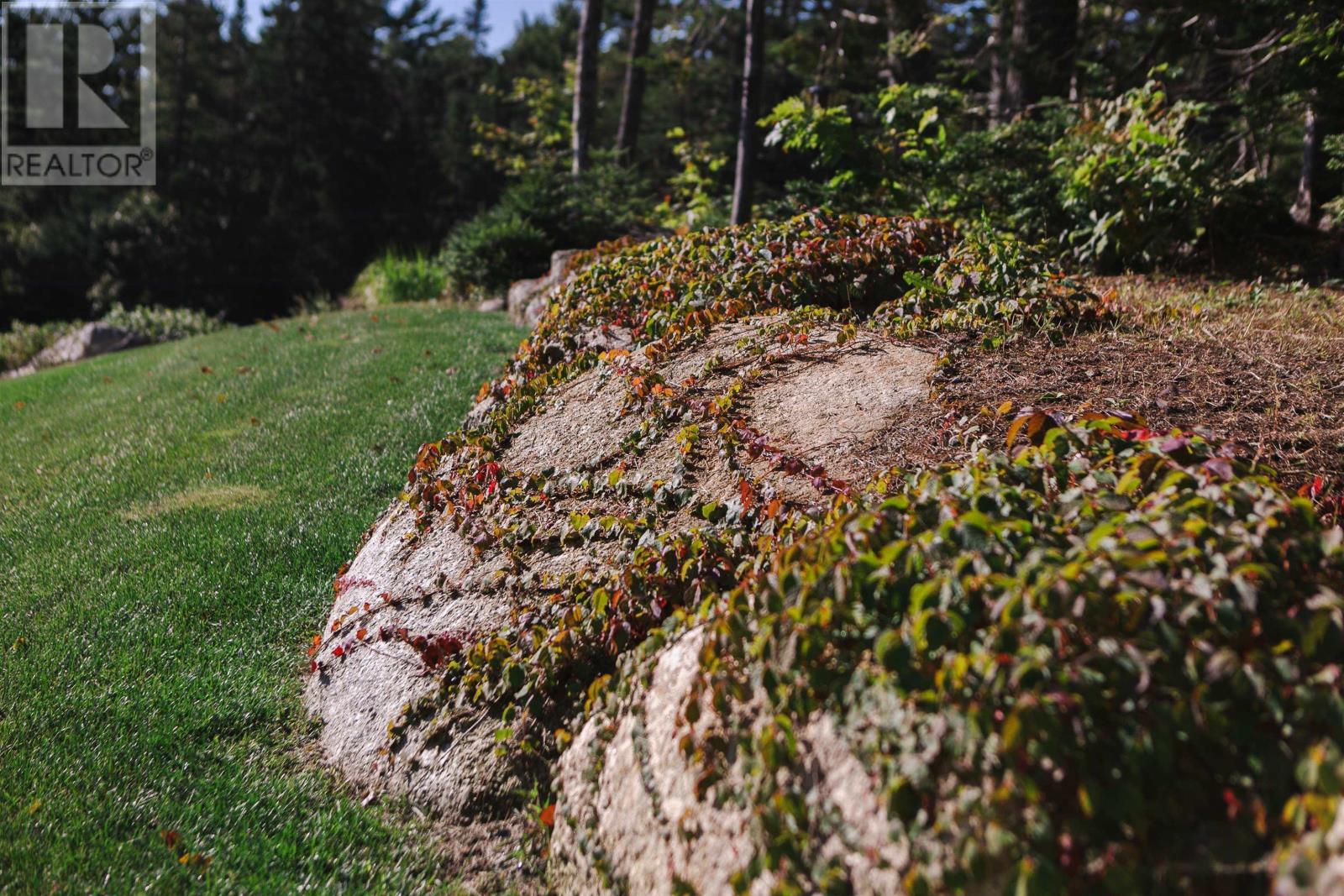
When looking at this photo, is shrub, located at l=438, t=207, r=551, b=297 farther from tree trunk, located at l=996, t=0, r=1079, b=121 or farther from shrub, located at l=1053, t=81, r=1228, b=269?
shrub, located at l=1053, t=81, r=1228, b=269

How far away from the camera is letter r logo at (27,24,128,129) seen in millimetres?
27812

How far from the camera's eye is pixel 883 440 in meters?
3.71

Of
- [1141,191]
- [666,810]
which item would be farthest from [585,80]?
[666,810]

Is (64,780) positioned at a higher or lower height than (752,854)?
lower

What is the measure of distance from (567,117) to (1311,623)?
2188 cm

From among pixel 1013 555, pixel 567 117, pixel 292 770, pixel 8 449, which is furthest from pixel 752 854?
pixel 567 117

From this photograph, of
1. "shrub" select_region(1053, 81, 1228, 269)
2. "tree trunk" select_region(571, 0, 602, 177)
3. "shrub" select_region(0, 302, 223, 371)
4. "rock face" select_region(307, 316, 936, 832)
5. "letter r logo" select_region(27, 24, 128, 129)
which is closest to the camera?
"rock face" select_region(307, 316, 936, 832)

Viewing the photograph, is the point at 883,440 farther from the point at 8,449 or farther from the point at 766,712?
the point at 8,449

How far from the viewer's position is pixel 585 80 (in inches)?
611

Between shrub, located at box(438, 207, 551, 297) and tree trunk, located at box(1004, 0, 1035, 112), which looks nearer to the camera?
tree trunk, located at box(1004, 0, 1035, 112)

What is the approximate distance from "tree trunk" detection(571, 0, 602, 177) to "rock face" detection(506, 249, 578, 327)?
14.5 feet

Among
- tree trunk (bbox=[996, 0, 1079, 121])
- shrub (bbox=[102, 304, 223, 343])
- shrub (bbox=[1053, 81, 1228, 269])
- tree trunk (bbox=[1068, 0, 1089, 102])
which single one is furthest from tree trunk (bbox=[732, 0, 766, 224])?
shrub (bbox=[102, 304, 223, 343])

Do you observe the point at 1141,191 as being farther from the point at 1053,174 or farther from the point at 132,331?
the point at 132,331

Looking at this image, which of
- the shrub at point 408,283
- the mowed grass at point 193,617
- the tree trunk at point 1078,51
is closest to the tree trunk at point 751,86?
the tree trunk at point 1078,51
